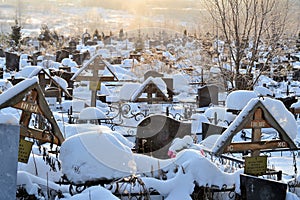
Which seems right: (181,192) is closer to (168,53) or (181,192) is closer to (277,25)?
(277,25)

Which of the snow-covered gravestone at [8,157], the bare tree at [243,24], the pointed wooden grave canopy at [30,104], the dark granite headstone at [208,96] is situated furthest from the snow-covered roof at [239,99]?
the snow-covered gravestone at [8,157]

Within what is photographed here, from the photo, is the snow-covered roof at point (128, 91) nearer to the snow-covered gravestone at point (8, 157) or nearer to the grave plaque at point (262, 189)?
the grave plaque at point (262, 189)

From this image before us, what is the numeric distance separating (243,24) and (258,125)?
10.1m

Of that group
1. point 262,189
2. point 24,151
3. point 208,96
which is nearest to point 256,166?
point 262,189

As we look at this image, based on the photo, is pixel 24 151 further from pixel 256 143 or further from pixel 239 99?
pixel 239 99

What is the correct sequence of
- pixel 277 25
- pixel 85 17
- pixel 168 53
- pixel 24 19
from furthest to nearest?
1. pixel 24 19
2. pixel 85 17
3. pixel 168 53
4. pixel 277 25

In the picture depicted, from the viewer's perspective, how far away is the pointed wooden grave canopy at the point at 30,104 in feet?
16.2

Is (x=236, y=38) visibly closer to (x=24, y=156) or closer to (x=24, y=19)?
(x=24, y=156)

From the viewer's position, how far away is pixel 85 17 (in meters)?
63.0

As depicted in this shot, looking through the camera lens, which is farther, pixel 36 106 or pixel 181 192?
pixel 36 106

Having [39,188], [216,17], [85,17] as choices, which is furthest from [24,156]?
[85,17]

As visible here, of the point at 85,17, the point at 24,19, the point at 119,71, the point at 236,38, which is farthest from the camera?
the point at 24,19

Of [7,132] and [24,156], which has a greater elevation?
[7,132]

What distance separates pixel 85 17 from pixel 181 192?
197 ft
